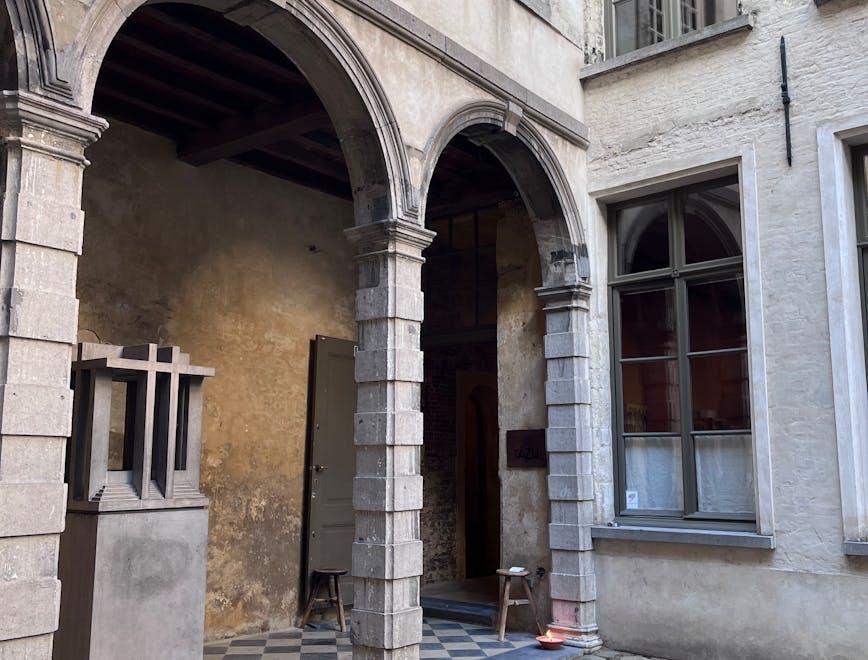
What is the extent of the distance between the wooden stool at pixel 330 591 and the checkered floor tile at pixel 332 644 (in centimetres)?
12

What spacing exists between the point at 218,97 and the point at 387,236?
6.86 ft

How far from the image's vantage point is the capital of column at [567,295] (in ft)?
22.3

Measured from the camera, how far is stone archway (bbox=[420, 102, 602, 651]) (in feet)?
→ 21.2

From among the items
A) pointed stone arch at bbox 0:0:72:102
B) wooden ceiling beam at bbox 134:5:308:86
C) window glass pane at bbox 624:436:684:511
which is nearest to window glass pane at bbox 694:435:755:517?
window glass pane at bbox 624:436:684:511

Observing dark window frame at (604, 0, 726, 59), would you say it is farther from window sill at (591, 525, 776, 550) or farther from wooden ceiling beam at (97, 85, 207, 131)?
window sill at (591, 525, 776, 550)

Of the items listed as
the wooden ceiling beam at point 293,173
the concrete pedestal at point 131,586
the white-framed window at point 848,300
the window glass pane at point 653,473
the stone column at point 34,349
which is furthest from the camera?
the wooden ceiling beam at point 293,173

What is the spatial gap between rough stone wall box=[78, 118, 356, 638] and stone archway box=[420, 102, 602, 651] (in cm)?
210

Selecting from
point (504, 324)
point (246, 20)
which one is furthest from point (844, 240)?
point (246, 20)

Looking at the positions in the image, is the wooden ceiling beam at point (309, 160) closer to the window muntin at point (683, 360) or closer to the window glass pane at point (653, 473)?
the window muntin at point (683, 360)

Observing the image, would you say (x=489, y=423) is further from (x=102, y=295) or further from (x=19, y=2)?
(x=19, y=2)

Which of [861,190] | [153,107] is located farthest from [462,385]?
[861,190]

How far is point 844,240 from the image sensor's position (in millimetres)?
5664

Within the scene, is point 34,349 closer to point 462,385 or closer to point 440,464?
point 440,464

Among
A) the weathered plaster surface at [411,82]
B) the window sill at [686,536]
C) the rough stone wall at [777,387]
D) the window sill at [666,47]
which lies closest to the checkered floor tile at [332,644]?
the rough stone wall at [777,387]
